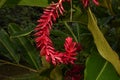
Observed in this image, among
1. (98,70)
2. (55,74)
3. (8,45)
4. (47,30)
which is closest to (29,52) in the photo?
(8,45)

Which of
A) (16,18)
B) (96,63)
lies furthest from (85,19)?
(16,18)

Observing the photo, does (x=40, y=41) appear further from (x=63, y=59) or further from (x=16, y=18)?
(x=16, y=18)

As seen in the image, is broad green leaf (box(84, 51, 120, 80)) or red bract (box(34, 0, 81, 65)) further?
broad green leaf (box(84, 51, 120, 80))

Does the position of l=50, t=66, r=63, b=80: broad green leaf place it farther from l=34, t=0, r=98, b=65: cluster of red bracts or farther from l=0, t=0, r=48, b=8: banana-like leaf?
l=34, t=0, r=98, b=65: cluster of red bracts

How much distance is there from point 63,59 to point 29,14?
19.0ft

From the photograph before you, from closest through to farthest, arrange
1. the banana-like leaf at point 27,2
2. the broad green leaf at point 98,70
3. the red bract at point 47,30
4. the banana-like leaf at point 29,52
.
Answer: the red bract at point 47,30
the broad green leaf at point 98,70
the banana-like leaf at point 27,2
the banana-like leaf at point 29,52

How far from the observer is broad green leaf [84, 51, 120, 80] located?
0.73 meters

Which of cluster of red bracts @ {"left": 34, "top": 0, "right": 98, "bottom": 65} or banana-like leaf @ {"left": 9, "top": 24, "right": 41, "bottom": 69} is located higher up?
cluster of red bracts @ {"left": 34, "top": 0, "right": 98, "bottom": 65}

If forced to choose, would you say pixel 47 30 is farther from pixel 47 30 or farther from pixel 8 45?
pixel 8 45

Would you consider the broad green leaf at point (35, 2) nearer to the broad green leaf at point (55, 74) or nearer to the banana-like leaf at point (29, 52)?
the broad green leaf at point (55, 74)

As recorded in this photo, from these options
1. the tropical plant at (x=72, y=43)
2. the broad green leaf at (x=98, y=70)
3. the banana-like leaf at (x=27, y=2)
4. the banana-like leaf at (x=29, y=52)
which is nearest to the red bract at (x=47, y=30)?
the tropical plant at (x=72, y=43)

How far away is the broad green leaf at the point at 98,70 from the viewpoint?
0.73m

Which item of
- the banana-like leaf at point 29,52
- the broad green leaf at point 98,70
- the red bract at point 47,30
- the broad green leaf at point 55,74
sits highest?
the red bract at point 47,30

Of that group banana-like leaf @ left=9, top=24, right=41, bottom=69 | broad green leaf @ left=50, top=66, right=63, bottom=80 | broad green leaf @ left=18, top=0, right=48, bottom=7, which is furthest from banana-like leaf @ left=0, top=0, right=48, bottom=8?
banana-like leaf @ left=9, top=24, right=41, bottom=69
